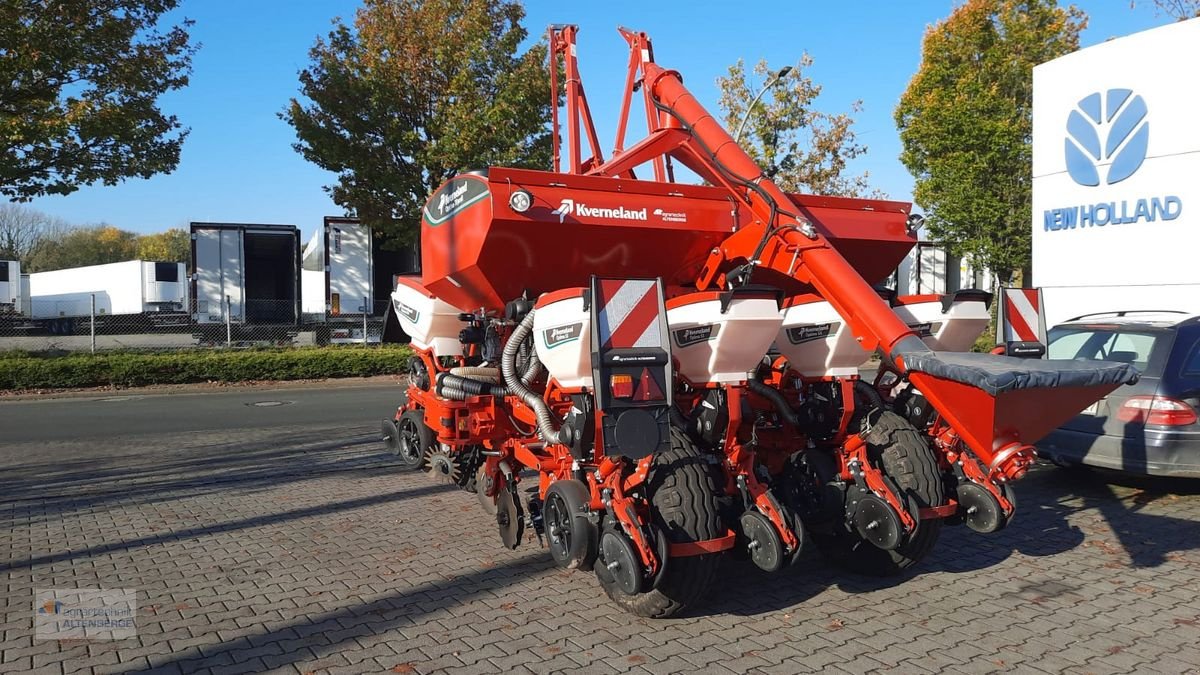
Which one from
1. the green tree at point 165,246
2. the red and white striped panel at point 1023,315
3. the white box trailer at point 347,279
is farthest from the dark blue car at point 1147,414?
the green tree at point 165,246

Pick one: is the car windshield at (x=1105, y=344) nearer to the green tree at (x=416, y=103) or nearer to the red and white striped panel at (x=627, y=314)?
the red and white striped panel at (x=627, y=314)

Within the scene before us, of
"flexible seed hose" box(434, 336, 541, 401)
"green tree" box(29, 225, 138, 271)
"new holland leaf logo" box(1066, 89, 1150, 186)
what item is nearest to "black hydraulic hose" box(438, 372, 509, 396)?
"flexible seed hose" box(434, 336, 541, 401)

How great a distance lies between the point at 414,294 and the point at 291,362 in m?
13.4

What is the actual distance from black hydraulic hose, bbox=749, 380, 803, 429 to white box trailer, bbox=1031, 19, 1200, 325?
7.98 metres

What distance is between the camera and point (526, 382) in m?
5.63

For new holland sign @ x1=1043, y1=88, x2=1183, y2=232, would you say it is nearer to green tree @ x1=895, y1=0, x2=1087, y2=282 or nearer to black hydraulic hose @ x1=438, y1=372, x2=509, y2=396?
black hydraulic hose @ x1=438, y1=372, x2=509, y2=396

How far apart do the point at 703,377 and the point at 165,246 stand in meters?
98.0

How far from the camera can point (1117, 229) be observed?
11.4 m

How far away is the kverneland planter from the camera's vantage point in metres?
4.21

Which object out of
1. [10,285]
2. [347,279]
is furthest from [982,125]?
[10,285]

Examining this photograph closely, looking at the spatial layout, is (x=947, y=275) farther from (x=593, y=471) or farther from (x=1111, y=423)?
(x=593, y=471)

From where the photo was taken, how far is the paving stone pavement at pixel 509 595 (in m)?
4.12

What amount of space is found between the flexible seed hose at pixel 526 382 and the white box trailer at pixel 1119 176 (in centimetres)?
917

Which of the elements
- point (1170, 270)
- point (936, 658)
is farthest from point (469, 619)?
point (1170, 270)
